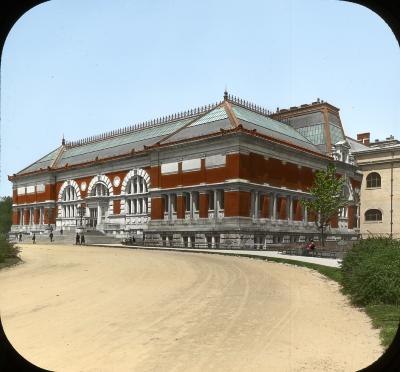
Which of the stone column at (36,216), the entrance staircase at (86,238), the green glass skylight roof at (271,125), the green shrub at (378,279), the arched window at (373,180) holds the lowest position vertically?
the entrance staircase at (86,238)

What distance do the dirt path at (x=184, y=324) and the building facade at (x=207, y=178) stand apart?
24624mm

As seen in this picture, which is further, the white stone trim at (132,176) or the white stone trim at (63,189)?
the white stone trim at (63,189)

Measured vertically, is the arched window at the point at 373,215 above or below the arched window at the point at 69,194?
below

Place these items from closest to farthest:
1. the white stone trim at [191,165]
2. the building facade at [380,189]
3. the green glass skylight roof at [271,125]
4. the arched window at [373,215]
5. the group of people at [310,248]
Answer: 1. the group of people at [310,248]
2. the white stone trim at [191,165]
3. the green glass skylight roof at [271,125]
4. the building facade at [380,189]
5. the arched window at [373,215]

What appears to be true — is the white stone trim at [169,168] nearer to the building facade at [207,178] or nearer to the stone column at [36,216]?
the building facade at [207,178]

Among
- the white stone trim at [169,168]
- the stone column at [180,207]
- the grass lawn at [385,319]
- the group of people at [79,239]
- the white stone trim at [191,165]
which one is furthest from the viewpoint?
the group of people at [79,239]

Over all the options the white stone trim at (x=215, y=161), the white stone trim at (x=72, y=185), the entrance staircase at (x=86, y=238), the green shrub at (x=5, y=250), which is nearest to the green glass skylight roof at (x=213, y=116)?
the white stone trim at (x=215, y=161)

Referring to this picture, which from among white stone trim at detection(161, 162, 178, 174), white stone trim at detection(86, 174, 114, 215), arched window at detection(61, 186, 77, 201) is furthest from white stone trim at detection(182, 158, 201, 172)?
arched window at detection(61, 186, 77, 201)

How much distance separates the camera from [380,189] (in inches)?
2124

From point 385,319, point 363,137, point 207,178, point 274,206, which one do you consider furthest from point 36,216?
point 385,319

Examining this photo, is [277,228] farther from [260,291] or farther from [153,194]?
[260,291]

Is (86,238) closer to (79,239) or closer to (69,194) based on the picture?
(79,239)

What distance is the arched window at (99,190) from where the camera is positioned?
58156mm

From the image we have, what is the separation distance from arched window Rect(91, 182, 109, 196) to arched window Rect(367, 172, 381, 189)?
33571mm
